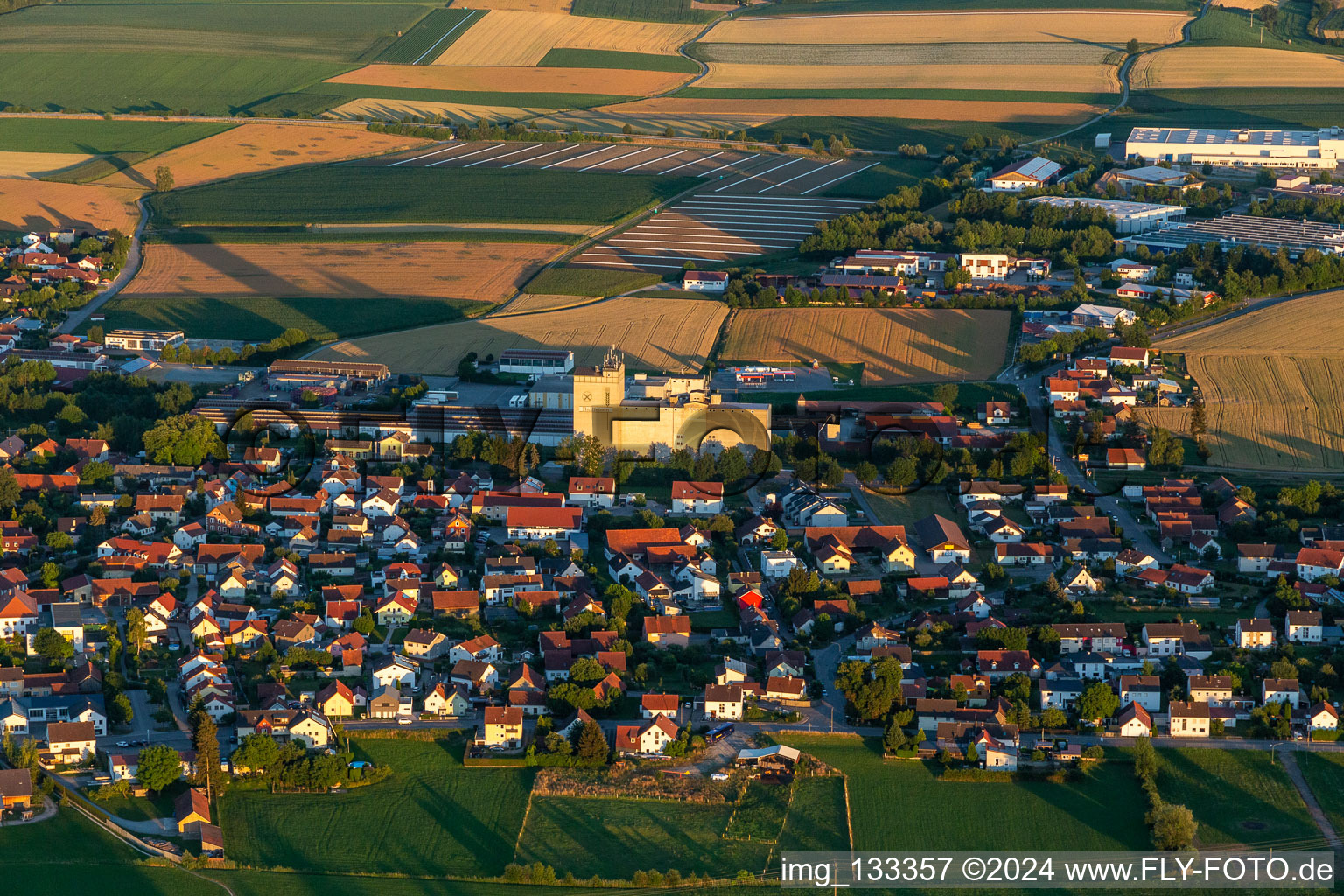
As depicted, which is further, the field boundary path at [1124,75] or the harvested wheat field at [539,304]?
the field boundary path at [1124,75]

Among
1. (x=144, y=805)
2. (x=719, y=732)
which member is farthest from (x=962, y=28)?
(x=144, y=805)

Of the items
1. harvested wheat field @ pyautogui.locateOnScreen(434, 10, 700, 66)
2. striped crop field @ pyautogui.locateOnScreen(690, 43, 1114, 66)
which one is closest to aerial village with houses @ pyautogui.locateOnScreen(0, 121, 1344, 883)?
striped crop field @ pyautogui.locateOnScreen(690, 43, 1114, 66)

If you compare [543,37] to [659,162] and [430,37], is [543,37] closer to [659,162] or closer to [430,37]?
[430,37]

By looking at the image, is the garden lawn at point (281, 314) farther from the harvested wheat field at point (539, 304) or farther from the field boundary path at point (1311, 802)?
the field boundary path at point (1311, 802)

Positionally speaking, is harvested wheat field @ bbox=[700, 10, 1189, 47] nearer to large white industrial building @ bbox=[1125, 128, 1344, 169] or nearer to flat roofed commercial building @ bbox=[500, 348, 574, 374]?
large white industrial building @ bbox=[1125, 128, 1344, 169]

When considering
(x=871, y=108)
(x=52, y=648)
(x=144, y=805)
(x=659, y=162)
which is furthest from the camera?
(x=871, y=108)

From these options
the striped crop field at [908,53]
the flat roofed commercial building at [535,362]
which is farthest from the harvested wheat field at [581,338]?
the striped crop field at [908,53]

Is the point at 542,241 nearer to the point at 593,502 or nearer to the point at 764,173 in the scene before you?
the point at 764,173

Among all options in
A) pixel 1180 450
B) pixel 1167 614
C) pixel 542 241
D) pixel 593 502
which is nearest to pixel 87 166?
pixel 542 241

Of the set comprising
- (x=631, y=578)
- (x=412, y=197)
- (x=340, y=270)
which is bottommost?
(x=631, y=578)
